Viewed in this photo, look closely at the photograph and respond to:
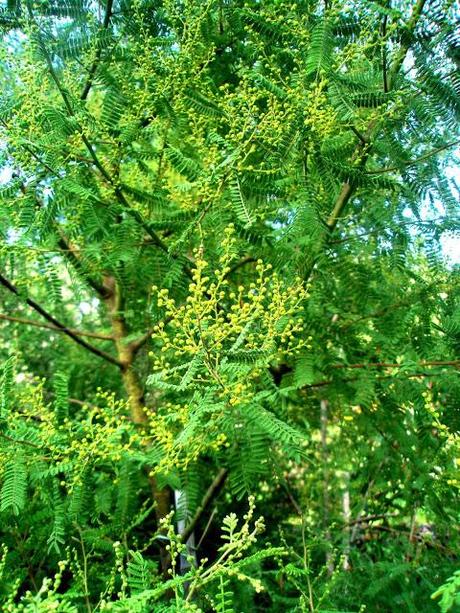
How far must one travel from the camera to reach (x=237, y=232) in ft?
7.77

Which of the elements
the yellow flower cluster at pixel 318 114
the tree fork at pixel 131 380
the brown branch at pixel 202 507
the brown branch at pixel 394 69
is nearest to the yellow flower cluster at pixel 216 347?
the yellow flower cluster at pixel 318 114

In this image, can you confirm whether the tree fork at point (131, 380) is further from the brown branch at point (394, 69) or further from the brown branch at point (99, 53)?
the brown branch at point (394, 69)

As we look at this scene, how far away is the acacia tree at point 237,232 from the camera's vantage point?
1.99 metres

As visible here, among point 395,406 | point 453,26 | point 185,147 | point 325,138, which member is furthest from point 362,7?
point 395,406

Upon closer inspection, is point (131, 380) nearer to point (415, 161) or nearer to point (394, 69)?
point (415, 161)

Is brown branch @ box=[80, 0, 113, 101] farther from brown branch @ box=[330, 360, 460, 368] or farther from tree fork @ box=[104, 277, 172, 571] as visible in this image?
brown branch @ box=[330, 360, 460, 368]

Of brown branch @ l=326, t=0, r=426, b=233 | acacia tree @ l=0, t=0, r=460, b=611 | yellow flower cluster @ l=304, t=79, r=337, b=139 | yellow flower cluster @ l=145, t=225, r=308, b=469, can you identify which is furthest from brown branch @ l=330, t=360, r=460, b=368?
yellow flower cluster @ l=304, t=79, r=337, b=139

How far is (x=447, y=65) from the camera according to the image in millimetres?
2238

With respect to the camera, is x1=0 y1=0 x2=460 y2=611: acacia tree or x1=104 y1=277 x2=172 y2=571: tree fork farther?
x1=104 y1=277 x2=172 y2=571: tree fork

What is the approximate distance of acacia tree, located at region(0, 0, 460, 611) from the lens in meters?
1.99

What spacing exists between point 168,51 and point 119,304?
61.1 inches

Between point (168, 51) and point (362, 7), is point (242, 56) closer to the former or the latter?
point (168, 51)

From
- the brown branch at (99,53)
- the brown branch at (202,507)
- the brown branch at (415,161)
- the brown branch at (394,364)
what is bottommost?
the brown branch at (202,507)

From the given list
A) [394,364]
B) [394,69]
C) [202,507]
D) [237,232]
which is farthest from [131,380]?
[394,69]
